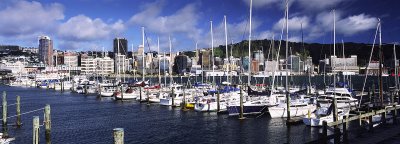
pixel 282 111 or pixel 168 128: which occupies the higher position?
pixel 282 111

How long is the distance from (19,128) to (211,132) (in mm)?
22364

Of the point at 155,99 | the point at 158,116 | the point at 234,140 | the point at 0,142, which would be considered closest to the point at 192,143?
the point at 234,140

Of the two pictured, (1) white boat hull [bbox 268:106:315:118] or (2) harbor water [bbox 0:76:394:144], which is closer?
(2) harbor water [bbox 0:76:394:144]

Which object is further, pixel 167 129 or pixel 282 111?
pixel 282 111

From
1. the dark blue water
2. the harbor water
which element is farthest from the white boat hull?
the dark blue water

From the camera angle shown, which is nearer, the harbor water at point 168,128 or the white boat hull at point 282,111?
the harbor water at point 168,128

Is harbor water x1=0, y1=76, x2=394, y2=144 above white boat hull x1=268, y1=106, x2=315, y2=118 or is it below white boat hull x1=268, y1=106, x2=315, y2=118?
below

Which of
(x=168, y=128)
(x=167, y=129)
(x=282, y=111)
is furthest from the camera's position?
(x=282, y=111)

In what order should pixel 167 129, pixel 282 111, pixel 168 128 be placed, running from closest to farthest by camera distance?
pixel 167 129, pixel 168 128, pixel 282 111

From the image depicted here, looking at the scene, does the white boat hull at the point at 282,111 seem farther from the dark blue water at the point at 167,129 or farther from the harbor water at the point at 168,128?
the dark blue water at the point at 167,129

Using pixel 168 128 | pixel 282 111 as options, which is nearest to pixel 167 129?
pixel 168 128

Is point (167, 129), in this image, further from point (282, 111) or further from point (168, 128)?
point (282, 111)

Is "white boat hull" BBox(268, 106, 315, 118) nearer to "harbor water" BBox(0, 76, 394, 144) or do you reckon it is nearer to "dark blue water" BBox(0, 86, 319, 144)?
"harbor water" BBox(0, 76, 394, 144)

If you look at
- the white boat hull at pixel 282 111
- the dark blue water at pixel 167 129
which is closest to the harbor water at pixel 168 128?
the dark blue water at pixel 167 129
